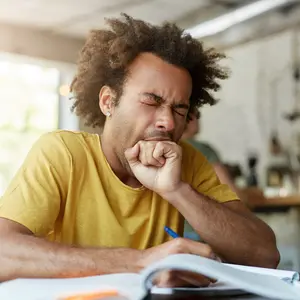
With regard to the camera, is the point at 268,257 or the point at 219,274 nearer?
the point at 219,274

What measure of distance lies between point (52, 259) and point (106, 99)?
56 cm

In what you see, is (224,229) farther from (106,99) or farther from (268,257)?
(106,99)

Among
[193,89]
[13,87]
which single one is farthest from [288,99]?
[193,89]

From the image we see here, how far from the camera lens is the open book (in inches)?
29.3

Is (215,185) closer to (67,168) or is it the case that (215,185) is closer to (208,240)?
(208,240)

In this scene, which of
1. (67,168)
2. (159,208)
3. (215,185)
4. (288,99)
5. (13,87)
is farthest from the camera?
(13,87)

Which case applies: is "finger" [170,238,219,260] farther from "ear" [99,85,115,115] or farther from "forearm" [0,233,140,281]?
"ear" [99,85,115,115]

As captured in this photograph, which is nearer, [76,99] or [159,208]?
[159,208]

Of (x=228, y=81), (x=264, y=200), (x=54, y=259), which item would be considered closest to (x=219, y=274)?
(x=54, y=259)

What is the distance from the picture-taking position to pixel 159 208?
142cm

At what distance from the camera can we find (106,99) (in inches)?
59.6

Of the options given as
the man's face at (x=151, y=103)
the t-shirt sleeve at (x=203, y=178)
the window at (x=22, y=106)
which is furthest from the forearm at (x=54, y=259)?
the window at (x=22, y=106)

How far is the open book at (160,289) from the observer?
Answer: 2.44ft

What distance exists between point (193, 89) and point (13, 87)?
489cm
